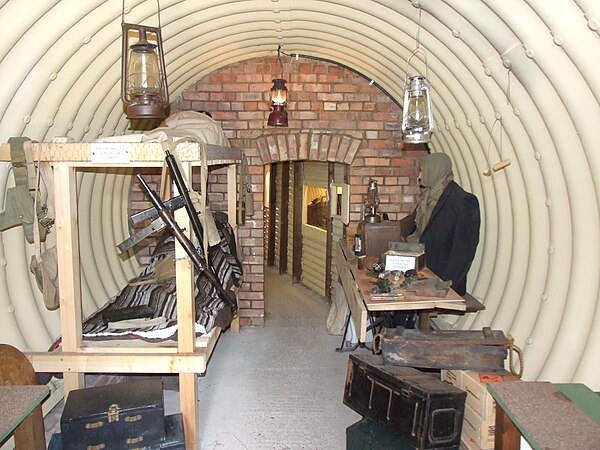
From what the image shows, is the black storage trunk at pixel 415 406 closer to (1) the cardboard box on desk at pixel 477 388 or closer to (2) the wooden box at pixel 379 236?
(1) the cardboard box on desk at pixel 477 388

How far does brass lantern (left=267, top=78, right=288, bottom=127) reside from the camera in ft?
18.6

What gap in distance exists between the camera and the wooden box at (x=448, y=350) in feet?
11.4

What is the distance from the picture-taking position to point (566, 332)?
3.16m

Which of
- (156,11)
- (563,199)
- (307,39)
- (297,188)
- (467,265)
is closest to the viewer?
(563,199)

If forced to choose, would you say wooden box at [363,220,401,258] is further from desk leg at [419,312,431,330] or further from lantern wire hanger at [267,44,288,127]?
lantern wire hanger at [267,44,288,127]

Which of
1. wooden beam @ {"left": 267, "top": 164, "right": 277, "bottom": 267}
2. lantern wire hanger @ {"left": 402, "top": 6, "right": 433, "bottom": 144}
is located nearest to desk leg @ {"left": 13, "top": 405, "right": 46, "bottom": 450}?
lantern wire hanger @ {"left": 402, "top": 6, "right": 433, "bottom": 144}

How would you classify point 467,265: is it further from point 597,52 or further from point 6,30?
point 6,30

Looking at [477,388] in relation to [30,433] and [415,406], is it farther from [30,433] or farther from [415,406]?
[30,433]

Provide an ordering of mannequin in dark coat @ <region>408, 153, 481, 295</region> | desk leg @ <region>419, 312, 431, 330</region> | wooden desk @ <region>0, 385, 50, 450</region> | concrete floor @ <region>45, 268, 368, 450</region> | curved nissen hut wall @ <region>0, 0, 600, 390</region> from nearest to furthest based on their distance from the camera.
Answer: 1. wooden desk @ <region>0, 385, 50, 450</region>
2. curved nissen hut wall @ <region>0, 0, 600, 390</region>
3. concrete floor @ <region>45, 268, 368, 450</region>
4. desk leg @ <region>419, 312, 431, 330</region>
5. mannequin in dark coat @ <region>408, 153, 481, 295</region>

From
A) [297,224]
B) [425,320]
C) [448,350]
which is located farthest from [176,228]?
[297,224]

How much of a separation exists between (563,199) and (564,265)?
41 cm

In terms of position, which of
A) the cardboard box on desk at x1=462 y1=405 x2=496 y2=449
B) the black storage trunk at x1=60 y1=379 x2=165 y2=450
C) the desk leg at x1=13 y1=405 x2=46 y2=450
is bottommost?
the cardboard box on desk at x1=462 y1=405 x2=496 y2=449

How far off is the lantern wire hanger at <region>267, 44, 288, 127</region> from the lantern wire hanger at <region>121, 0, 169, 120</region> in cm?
256

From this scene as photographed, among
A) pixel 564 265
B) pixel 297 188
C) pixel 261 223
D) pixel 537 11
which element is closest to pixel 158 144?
pixel 537 11
